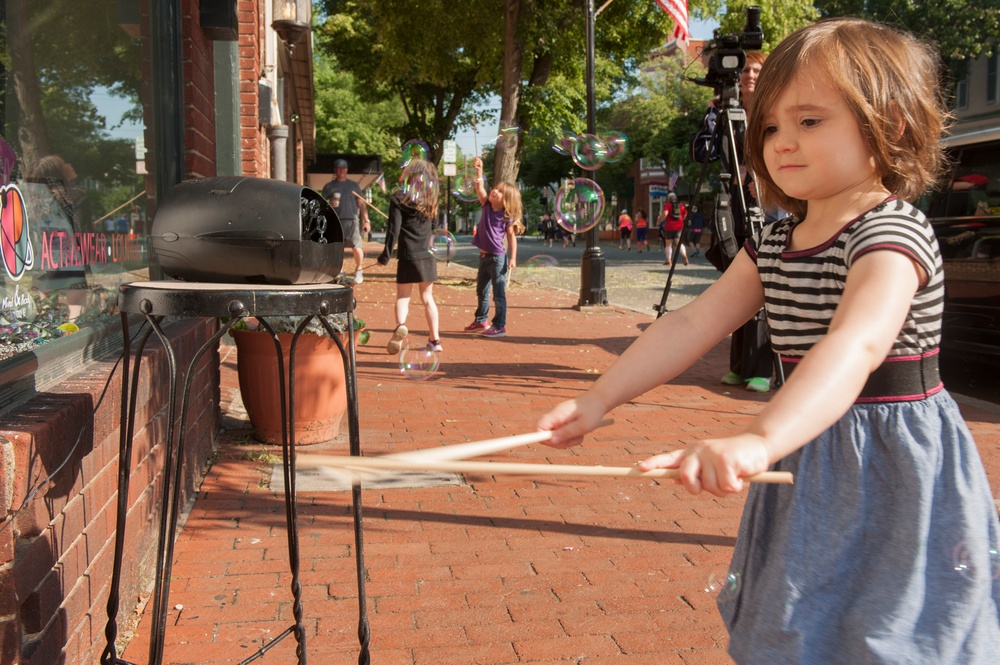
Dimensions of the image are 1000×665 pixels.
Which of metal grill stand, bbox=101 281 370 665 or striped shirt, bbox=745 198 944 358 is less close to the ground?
striped shirt, bbox=745 198 944 358

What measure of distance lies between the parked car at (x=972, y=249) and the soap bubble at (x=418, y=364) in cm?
418

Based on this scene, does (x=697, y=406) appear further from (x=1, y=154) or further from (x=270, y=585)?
(x=1, y=154)

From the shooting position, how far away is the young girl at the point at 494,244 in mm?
10727

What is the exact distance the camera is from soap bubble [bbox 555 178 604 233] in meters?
10.9

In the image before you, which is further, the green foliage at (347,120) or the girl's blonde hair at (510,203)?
the green foliage at (347,120)

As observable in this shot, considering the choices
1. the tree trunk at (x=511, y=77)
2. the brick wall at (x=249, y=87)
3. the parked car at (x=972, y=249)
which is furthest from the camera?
the tree trunk at (x=511, y=77)

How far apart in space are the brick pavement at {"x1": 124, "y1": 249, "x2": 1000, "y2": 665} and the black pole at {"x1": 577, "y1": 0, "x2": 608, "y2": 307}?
7.22 meters

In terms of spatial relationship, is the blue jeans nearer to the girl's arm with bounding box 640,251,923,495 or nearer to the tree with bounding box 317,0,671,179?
the tree with bounding box 317,0,671,179

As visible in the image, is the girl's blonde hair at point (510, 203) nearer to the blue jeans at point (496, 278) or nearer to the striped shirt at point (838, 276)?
the blue jeans at point (496, 278)

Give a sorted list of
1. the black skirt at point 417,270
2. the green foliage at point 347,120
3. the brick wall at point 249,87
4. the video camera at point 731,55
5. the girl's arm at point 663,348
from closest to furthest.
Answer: the girl's arm at point 663,348 < the video camera at point 731,55 < the brick wall at point 249,87 < the black skirt at point 417,270 < the green foliage at point 347,120

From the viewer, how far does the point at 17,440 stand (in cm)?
207

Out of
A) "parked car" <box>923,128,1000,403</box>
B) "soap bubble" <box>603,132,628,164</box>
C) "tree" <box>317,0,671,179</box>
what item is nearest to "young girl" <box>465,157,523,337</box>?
"soap bubble" <box>603,132,628,164</box>

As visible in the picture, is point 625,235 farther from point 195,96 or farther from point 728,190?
point 195,96

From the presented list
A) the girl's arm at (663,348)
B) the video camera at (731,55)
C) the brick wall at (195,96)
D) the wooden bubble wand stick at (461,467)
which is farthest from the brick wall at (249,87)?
the wooden bubble wand stick at (461,467)
